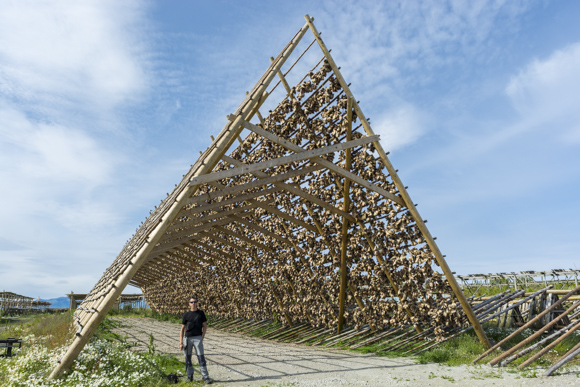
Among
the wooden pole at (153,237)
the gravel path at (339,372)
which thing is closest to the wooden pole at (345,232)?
the gravel path at (339,372)

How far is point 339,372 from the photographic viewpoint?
6.36 metres

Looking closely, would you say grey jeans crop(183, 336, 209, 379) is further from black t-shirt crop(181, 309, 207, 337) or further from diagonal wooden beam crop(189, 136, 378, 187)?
diagonal wooden beam crop(189, 136, 378, 187)

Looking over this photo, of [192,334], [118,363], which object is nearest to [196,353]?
[192,334]

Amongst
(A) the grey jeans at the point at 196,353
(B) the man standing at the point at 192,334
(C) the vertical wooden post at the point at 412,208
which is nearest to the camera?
(A) the grey jeans at the point at 196,353

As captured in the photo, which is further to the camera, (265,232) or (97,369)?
(265,232)

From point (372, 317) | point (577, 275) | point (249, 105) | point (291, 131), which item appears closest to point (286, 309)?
point (372, 317)

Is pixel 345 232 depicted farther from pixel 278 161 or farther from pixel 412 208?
pixel 278 161

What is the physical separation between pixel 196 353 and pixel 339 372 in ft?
6.69

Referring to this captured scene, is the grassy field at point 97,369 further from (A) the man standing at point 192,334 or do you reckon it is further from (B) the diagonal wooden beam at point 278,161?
(B) the diagonal wooden beam at point 278,161

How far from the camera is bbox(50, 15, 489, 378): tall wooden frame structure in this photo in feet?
22.7

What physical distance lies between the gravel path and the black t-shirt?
0.65 m

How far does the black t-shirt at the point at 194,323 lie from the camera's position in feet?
20.8

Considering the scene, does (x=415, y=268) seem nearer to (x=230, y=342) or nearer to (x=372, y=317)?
(x=372, y=317)

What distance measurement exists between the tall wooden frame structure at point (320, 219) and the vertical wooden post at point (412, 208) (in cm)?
2
